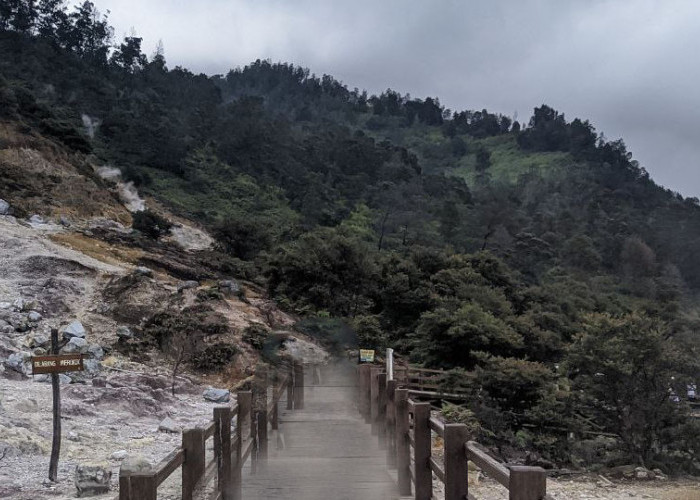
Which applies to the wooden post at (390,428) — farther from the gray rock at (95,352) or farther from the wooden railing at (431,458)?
the gray rock at (95,352)

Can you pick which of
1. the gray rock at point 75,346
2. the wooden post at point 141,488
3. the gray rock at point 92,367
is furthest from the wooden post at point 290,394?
the wooden post at point 141,488

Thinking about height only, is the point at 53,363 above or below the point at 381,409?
above

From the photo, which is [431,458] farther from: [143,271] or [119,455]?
[143,271]

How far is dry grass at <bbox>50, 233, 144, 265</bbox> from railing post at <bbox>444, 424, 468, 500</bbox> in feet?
75.8

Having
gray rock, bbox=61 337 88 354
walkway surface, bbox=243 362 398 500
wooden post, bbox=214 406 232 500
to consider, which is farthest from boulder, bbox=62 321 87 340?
wooden post, bbox=214 406 232 500

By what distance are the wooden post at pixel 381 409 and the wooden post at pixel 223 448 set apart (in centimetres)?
339

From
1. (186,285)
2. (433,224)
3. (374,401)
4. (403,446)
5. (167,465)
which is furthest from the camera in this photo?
(433,224)

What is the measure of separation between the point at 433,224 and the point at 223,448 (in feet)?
186

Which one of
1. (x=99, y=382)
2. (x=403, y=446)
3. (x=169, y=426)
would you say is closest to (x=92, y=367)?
→ (x=99, y=382)

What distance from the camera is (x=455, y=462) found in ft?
13.5

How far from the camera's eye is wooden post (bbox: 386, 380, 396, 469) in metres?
7.27

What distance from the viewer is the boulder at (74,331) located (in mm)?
18172

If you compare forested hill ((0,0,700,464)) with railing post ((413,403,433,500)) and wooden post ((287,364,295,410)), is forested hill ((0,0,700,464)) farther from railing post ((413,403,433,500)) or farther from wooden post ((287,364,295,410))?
railing post ((413,403,433,500))

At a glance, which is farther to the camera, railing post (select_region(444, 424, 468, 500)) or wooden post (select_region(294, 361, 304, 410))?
wooden post (select_region(294, 361, 304, 410))
